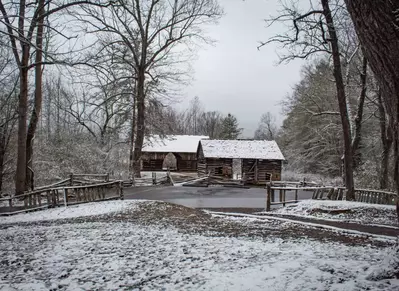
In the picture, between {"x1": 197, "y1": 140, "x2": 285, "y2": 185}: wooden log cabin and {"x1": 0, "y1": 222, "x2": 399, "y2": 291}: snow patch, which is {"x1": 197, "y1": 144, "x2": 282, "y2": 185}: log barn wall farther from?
{"x1": 0, "y1": 222, "x2": 399, "y2": 291}: snow patch

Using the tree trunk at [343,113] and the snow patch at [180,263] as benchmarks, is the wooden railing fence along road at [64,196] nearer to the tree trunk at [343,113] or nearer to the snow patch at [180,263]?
the snow patch at [180,263]

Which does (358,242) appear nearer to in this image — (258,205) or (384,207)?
(384,207)

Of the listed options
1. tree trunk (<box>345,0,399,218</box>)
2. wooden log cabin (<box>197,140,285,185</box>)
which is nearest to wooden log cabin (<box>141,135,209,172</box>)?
wooden log cabin (<box>197,140,285,185</box>)

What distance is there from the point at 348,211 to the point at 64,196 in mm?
11209

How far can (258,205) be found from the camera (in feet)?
56.7

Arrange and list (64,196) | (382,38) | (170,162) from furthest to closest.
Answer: (170,162), (64,196), (382,38)

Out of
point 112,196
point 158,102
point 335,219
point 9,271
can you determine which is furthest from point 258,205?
point 158,102

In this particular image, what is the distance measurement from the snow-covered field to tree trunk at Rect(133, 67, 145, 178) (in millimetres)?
20268

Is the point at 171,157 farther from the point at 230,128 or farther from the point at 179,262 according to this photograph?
the point at 179,262

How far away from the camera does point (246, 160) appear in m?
36.7

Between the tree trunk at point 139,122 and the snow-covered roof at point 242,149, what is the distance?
29.4 feet

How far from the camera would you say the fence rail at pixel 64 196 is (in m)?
14.1

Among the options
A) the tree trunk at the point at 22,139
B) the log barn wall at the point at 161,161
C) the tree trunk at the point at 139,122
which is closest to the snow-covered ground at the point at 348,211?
the tree trunk at the point at 22,139

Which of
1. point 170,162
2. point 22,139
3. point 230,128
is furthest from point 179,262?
point 230,128
